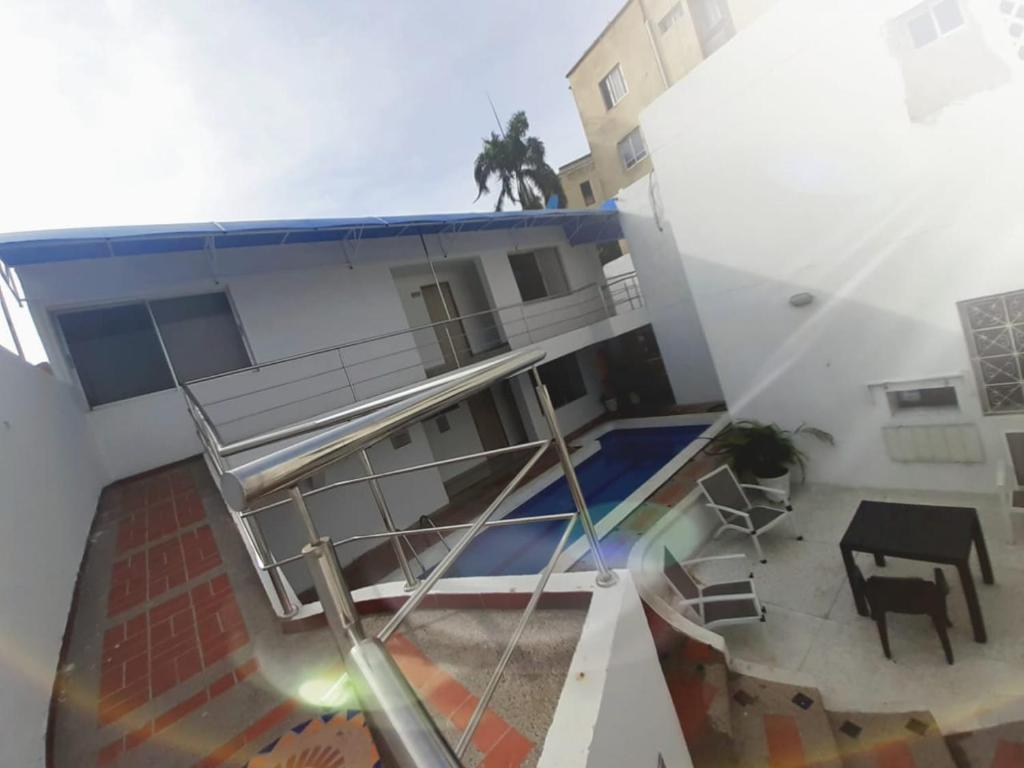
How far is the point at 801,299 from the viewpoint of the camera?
251 inches

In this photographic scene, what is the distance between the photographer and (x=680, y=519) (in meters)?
6.14

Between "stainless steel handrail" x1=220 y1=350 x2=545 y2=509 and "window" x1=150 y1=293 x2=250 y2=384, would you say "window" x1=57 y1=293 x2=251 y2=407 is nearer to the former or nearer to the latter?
"window" x1=150 y1=293 x2=250 y2=384

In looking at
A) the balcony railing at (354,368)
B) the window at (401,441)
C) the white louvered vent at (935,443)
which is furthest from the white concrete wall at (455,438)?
the white louvered vent at (935,443)

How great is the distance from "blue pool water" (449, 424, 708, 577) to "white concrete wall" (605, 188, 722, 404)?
1.42m

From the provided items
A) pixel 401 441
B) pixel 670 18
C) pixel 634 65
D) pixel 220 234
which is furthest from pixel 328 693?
pixel 634 65

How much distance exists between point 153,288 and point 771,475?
930 cm

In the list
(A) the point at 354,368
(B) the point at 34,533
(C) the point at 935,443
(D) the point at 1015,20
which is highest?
(D) the point at 1015,20

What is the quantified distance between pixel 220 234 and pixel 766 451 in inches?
326

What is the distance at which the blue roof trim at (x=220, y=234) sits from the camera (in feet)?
14.8

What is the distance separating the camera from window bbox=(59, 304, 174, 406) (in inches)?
237

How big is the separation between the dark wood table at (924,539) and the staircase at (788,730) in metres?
1.10

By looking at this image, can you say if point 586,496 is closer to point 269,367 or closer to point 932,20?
point 269,367

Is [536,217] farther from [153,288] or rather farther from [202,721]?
[202,721]

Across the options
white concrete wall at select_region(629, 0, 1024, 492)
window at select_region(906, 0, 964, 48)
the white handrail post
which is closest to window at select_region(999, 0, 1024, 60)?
white concrete wall at select_region(629, 0, 1024, 492)
